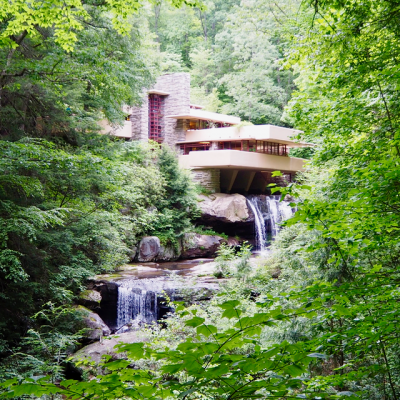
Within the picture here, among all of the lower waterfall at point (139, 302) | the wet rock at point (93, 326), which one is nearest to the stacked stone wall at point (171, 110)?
the lower waterfall at point (139, 302)

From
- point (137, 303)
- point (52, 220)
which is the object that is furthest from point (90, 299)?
point (52, 220)

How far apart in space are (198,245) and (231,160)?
528 cm

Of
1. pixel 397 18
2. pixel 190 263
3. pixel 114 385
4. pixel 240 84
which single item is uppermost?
pixel 240 84

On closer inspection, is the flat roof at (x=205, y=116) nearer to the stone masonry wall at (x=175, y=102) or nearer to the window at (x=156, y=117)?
the stone masonry wall at (x=175, y=102)

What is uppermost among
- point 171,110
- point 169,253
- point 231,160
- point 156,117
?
point 171,110

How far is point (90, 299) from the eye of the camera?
1134 centimetres

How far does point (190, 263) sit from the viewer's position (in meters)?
17.1

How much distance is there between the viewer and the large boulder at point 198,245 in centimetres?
1848

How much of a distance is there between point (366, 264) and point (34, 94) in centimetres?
815

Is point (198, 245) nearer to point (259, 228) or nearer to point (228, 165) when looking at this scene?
point (259, 228)

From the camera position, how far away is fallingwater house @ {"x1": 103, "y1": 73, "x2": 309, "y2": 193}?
72.3 ft

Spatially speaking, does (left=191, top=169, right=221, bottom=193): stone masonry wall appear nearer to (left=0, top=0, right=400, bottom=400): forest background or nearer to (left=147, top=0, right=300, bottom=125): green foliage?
(left=0, top=0, right=400, bottom=400): forest background

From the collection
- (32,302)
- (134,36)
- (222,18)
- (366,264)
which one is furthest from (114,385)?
(222,18)

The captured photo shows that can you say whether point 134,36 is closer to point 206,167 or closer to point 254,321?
point 206,167
